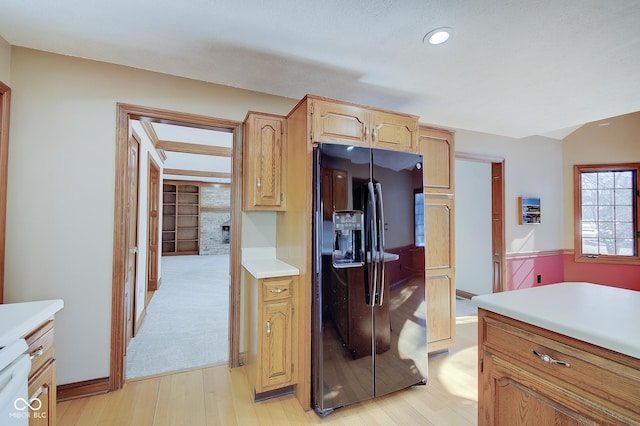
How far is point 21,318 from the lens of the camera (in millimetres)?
1199

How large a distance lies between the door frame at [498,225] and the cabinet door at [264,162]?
285 centimetres

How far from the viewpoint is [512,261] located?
3.94 meters

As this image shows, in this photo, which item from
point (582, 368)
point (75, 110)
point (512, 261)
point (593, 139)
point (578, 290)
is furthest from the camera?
point (593, 139)

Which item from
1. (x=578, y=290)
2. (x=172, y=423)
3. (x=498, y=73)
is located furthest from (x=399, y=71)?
(x=172, y=423)

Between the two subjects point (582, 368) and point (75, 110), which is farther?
point (75, 110)

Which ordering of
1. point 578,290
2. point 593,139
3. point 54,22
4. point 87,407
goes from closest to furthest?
point 578,290
point 54,22
point 87,407
point 593,139

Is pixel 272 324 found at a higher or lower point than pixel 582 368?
lower

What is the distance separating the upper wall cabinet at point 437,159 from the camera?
264 centimetres

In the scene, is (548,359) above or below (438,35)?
below

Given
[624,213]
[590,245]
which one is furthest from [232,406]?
[624,213]

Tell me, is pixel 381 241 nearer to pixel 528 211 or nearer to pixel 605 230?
pixel 528 211

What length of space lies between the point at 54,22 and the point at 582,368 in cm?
312

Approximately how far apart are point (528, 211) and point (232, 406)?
4.41m

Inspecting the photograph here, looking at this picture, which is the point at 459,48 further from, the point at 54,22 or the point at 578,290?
the point at 54,22
